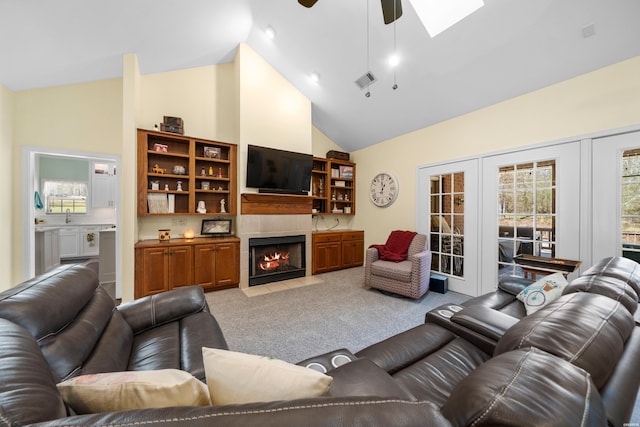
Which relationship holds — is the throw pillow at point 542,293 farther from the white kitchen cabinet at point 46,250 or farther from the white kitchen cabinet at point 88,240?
the white kitchen cabinet at point 88,240

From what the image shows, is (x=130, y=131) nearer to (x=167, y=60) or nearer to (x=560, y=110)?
Answer: (x=167, y=60)

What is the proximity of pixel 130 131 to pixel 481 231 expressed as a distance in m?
5.04

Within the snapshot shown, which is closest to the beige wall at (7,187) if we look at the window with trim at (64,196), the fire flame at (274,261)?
the fire flame at (274,261)

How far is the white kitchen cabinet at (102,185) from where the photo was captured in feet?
20.3

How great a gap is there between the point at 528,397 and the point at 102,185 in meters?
8.54

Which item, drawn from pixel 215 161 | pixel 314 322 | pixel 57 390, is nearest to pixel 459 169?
pixel 314 322

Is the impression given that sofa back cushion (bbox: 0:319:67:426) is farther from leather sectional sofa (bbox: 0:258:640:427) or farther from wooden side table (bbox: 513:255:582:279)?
wooden side table (bbox: 513:255:582:279)

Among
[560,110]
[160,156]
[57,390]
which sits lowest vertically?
[57,390]

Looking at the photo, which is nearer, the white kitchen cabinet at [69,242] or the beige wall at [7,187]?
the beige wall at [7,187]

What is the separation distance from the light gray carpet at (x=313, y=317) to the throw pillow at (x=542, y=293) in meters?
1.12

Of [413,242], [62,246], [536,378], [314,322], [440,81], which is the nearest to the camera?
[536,378]

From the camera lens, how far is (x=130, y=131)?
10.6 feet

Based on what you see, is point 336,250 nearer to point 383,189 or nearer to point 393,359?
point 383,189

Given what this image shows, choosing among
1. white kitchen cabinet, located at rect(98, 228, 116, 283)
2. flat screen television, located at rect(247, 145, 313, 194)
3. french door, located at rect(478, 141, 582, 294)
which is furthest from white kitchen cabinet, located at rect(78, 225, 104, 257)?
french door, located at rect(478, 141, 582, 294)
